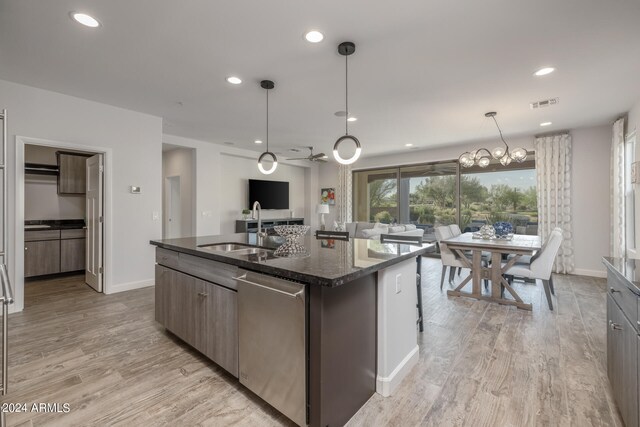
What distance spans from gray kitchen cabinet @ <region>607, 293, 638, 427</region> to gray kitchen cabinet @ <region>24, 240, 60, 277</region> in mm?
6886

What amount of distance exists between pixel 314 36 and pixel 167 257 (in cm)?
232

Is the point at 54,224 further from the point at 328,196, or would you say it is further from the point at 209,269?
the point at 328,196

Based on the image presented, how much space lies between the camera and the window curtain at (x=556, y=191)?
5250 millimetres

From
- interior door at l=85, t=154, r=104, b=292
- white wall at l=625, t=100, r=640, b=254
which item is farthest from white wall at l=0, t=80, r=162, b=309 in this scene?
white wall at l=625, t=100, r=640, b=254

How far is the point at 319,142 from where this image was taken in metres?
6.34

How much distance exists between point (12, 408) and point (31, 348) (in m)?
0.94

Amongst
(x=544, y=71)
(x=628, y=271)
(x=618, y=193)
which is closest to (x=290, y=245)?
(x=628, y=271)

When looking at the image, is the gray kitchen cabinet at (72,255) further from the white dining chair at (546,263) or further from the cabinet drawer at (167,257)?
the white dining chair at (546,263)

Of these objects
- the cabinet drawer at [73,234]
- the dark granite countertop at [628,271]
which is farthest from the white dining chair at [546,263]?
the cabinet drawer at [73,234]

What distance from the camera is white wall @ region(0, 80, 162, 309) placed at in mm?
3311

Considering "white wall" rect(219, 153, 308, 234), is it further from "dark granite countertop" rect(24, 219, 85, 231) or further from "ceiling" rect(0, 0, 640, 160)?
"ceiling" rect(0, 0, 640, 160)

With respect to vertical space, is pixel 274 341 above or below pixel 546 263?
below

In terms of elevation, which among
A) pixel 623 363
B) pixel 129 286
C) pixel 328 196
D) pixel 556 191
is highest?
pixel 328 196

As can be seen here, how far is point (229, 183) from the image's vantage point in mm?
7414
